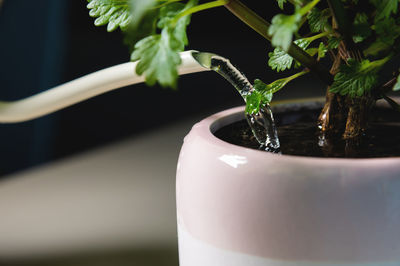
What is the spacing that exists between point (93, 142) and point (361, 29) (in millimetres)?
1584

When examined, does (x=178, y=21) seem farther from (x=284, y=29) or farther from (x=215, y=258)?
(x=215, y=258)

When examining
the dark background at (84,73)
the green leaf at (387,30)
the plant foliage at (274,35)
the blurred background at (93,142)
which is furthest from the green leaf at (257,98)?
the dark background at (84,73)

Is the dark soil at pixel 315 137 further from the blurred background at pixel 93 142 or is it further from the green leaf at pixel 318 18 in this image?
the blurred background at pixel 93 142

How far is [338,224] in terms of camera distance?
0.37 metres

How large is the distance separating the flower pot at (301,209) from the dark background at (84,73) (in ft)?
4.20

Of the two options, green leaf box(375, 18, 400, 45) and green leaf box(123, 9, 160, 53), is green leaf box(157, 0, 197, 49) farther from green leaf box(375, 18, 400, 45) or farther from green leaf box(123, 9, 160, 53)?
green leaf box(375, 18, 400, 45)

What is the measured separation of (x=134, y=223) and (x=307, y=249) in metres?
0.69

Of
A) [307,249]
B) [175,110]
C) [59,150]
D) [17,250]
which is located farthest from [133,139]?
[307,249]

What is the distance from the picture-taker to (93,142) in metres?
1.89

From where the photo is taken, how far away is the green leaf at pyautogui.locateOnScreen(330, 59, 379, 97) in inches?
15.7

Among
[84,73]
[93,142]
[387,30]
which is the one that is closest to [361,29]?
[387,30]

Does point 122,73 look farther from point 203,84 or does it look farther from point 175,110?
point 203,84

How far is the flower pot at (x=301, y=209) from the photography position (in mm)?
367

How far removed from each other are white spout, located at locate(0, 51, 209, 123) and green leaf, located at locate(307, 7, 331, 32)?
4.0 inches
